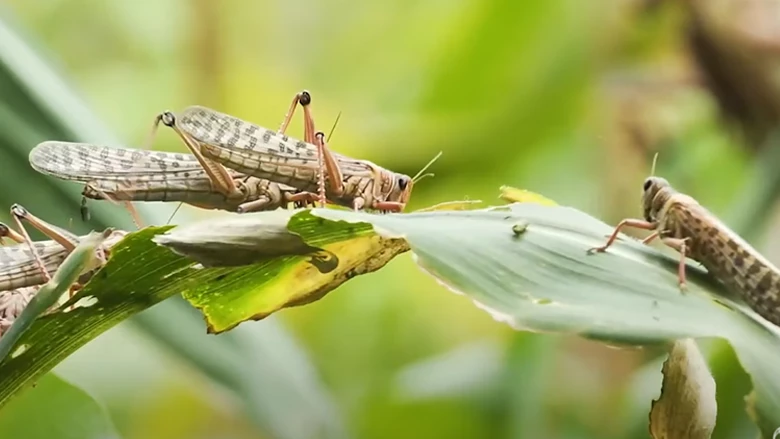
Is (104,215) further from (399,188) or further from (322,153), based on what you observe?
(399,188)

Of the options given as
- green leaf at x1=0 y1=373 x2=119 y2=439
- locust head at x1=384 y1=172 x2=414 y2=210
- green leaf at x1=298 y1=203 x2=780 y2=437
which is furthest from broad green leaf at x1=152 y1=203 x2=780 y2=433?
locust head at x1=384 y1=172 x2=414 y2=210

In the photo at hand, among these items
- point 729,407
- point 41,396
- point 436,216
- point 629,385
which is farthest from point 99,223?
point 629,385

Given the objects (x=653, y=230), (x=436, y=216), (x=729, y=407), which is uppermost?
(x=436, y=216)

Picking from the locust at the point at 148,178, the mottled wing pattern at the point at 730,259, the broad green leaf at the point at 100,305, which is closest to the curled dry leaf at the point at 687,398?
the mottled wing pattern at the point at 730,259

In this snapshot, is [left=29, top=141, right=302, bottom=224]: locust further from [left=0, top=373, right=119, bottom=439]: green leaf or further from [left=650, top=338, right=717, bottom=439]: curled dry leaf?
[left=650, top=338, right=717, bottom=439]: curled dry leaf

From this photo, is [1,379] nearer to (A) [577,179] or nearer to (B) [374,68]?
(A) [577,179]

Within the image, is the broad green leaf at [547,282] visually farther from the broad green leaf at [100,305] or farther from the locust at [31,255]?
the locust at [31,255]
